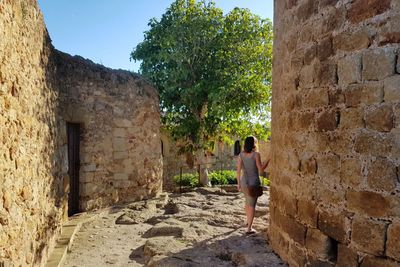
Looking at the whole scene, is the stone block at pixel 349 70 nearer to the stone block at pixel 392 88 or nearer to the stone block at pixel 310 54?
the stone block at pixel 392 88

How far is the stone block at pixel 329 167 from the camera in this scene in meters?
2.69

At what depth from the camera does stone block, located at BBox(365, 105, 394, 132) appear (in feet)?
7.55

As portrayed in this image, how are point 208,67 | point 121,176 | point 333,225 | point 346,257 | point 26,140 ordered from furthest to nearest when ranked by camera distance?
1. point 208,67
2. point 121,176
3. point 26,140
4. point 333,225
5. point 346,257

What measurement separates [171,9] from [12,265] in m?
12.4

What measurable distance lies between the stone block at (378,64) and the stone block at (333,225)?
986 mm

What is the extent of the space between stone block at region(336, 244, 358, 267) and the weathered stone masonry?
94.1 inches

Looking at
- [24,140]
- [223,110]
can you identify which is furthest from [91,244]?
[223,110]

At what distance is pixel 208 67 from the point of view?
13531mm

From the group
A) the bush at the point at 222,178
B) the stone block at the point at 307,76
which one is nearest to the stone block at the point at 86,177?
the stone block at the point at 307,76

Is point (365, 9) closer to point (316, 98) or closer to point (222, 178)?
point (316, 98)

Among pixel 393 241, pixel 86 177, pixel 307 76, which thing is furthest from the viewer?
pixel 86 177

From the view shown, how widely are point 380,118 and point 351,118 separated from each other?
9.3 inches

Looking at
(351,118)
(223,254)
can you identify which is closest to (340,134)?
(351,118)

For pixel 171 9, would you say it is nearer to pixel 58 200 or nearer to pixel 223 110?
pixel 223 110
